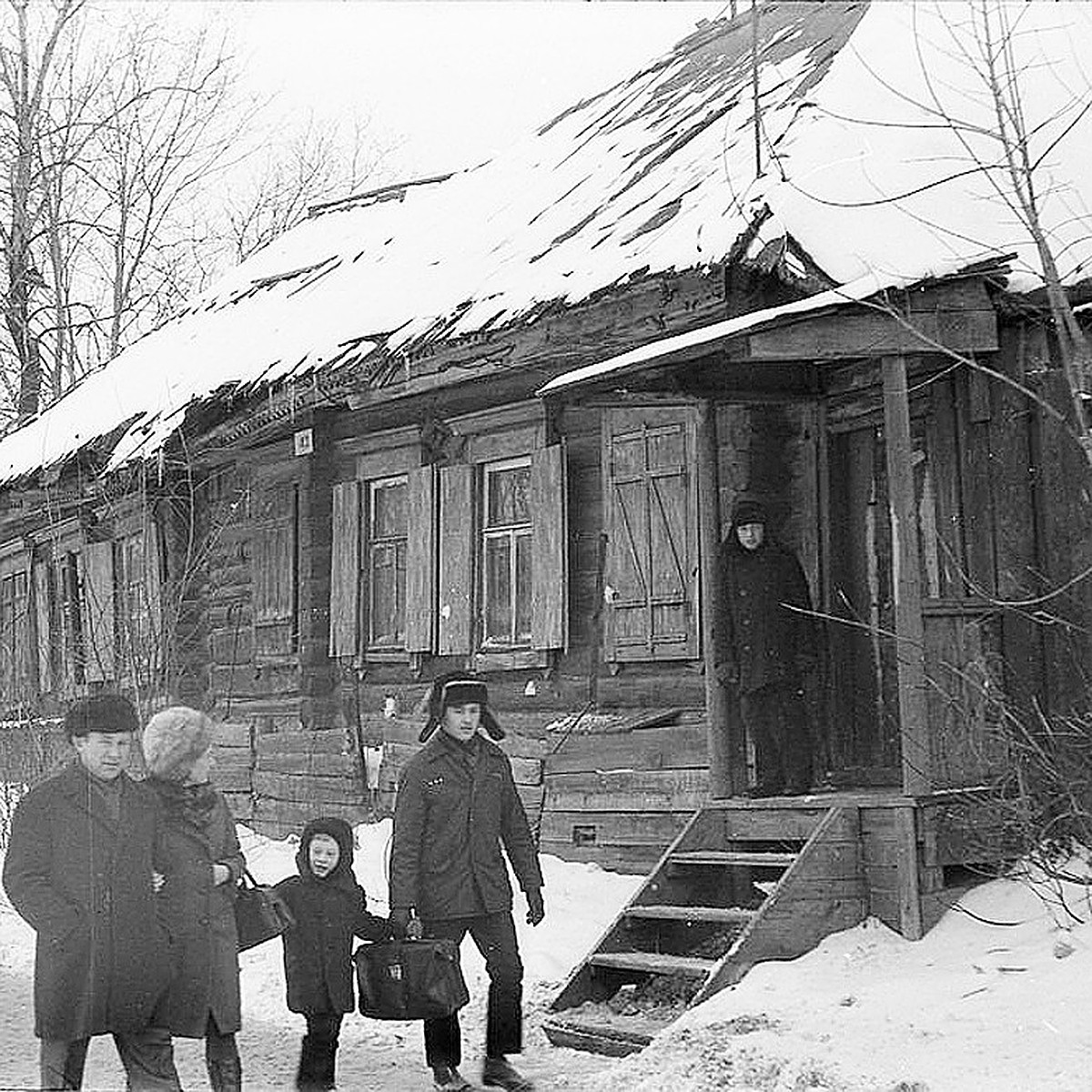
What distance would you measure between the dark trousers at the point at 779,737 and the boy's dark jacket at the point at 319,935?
2.99m

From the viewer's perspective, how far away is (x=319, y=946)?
Result: 638 cm

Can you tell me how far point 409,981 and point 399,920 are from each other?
30cm

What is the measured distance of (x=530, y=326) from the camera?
9.48 m

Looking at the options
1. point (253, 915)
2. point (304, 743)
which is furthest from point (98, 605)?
point (253, 915)

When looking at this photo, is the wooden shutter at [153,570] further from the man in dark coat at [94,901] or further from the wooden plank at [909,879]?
the man in dark coat at [94,901]

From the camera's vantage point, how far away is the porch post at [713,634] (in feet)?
29.2

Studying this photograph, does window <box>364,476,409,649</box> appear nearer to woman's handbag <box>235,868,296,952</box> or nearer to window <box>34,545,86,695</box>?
window <box>34,545,86,695</box>

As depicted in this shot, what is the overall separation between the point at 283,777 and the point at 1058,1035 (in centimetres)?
794

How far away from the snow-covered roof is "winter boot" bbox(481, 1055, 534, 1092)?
340 cm

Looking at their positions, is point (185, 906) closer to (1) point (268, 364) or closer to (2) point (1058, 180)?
(2) point (1058, 180)

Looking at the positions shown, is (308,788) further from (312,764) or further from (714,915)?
(714,915)

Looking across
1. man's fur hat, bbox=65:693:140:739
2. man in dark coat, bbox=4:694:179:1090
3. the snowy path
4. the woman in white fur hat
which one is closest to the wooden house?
the snowy path

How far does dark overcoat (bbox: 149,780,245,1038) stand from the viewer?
572cm

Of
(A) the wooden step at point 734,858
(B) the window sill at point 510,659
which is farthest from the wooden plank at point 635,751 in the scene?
(A) the wooden step at point 734,858
